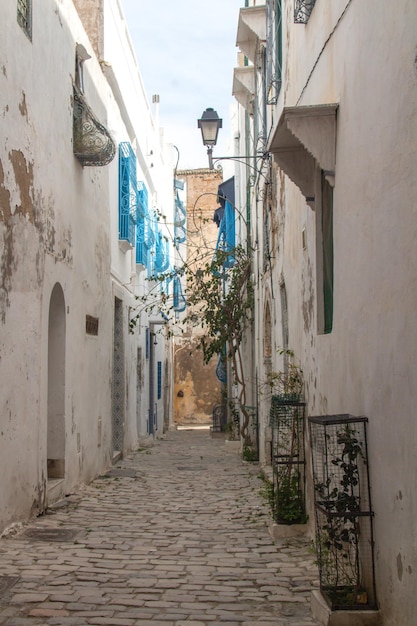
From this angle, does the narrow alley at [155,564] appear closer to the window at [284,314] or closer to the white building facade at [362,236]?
the white building facade at [362,236]

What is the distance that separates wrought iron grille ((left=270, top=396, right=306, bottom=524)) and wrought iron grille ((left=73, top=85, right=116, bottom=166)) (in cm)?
423

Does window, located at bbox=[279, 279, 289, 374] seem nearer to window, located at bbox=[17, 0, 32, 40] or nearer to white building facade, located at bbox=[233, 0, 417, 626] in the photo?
white building facade, located at bbox=[233, 0, 417, 626]

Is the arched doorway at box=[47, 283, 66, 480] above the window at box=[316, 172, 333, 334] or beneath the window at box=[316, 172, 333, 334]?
beneath

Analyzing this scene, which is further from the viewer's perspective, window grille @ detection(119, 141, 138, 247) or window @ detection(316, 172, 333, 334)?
window grille @ detection(119, 141, 138, 247)

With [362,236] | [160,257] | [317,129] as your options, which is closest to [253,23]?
[317,129]

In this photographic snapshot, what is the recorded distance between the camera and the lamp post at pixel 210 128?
12.4 metres

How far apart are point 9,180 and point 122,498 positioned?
4414mm

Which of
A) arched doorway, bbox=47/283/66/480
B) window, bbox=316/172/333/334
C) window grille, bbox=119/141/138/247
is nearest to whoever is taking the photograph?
window, bbox=316/172/333/334

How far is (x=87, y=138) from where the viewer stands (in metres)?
10.1

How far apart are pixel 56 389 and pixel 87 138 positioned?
3239 mm

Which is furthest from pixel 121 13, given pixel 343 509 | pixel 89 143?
pixel 343 509

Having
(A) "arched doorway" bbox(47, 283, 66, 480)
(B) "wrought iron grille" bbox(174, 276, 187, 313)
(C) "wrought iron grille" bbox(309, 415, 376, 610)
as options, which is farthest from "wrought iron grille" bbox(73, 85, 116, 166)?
(B) "wrought iron grille" bbox(174, 276, 187, 313)

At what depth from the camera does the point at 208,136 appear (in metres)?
12.5

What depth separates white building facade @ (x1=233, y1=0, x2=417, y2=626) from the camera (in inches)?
145
